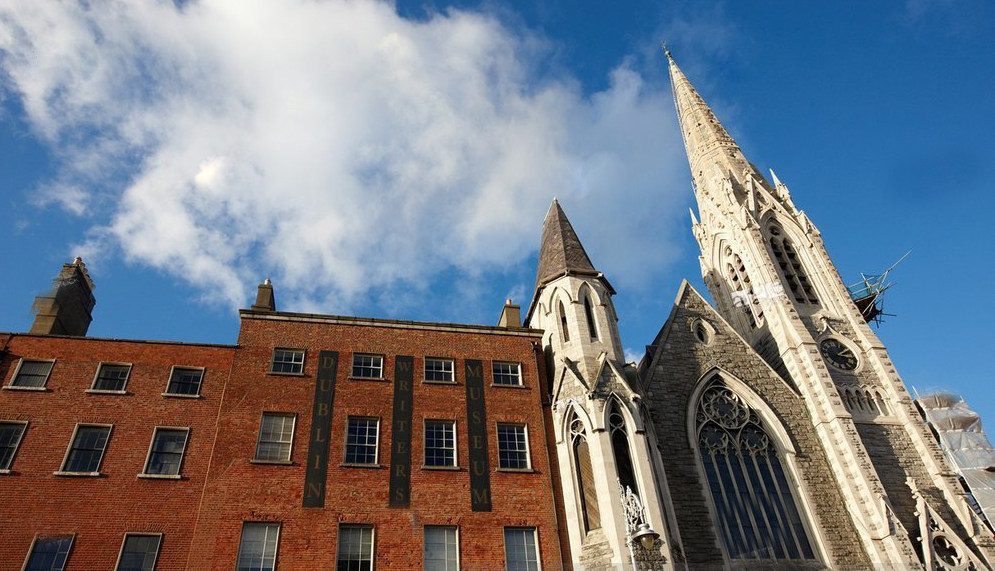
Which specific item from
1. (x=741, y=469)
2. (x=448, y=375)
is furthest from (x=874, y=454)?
(x=448, y=375)

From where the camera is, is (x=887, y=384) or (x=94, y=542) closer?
(x=94, y=542)

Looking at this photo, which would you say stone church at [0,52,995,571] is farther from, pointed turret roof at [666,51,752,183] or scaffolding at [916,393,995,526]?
pointed turret roof at [666,51,752,183]

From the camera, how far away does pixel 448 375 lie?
24.1 m

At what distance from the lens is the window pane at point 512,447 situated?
2230 centimetres

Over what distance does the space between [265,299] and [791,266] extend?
2670 centimetres

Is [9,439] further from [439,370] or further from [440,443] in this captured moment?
[439,370]

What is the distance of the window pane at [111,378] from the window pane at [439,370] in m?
9.86

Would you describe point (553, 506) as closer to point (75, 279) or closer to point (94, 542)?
point (94, 542)

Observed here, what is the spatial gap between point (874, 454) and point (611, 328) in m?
11.7

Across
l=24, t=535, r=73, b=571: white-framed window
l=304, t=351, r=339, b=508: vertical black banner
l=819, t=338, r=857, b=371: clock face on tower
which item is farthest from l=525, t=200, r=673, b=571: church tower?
l=24, t=535, r=73, b=571: white-framed window

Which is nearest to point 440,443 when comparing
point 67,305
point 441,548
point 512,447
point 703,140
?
point 512,447

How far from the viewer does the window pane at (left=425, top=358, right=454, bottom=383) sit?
24.0 metres

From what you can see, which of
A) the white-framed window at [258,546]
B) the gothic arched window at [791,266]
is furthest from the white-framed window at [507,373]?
the gothic arched window at [791,266]

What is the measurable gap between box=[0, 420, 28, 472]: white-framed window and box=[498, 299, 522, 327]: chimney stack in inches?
658
